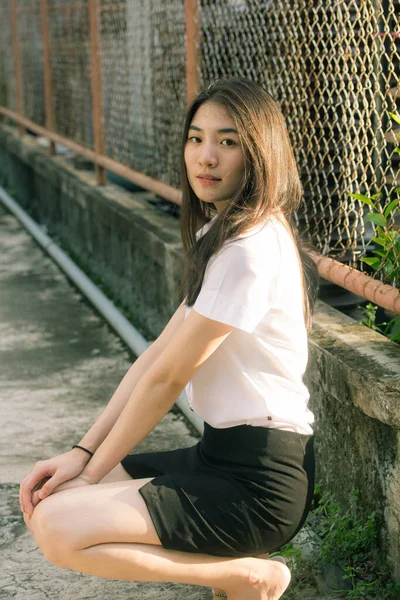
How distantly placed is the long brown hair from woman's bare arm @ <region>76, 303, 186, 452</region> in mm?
225

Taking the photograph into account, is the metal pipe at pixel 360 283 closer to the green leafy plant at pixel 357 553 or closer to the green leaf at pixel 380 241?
the green leaf at pixel 380 241

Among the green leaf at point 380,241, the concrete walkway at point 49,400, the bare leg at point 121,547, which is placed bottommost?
the concrete walkway at point 49,400

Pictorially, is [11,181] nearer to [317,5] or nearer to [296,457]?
[317,5]

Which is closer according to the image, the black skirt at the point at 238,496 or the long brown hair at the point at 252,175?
the black skirt at the point at 238,496

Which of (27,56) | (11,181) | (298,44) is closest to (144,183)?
(298,44)

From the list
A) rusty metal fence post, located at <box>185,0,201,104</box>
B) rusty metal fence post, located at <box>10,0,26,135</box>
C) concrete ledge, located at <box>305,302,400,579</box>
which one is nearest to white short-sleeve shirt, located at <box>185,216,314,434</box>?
concrete ledge, located at <box>305,302,400,579</box>

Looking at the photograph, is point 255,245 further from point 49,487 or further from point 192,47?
point 192,47

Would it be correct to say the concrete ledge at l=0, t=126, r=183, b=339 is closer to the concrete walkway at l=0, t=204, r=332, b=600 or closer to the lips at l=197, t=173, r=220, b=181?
the concrete walkway at l=0, t=204, r=332, b=600

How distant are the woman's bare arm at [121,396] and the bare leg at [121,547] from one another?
219mm

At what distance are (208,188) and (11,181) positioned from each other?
837 centimetres

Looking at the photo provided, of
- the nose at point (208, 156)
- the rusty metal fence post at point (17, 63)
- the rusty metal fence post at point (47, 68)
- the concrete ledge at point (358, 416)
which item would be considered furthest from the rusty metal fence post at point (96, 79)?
the nose at point (208, 156)

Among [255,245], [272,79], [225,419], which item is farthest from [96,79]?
[225,419]

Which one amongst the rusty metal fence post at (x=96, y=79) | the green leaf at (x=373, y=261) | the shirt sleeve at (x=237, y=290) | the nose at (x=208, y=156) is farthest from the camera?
the rusty metal fence post at (x=96, y=79)

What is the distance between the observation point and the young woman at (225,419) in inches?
86.5
